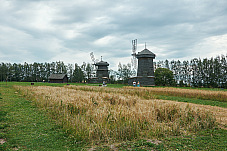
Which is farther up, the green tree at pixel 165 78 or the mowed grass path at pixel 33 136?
the green tree at pixel 165 78

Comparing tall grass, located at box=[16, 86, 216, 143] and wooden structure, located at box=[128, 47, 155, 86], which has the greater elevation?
wooden structure, located at box=[128, 47, 155, 86]

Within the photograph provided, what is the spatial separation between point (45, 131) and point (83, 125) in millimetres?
1594

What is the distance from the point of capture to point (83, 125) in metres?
5.98

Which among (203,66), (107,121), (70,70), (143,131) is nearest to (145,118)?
(143,131)

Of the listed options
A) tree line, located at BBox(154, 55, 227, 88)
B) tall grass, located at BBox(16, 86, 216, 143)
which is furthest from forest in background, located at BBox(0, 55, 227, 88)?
tall grass, located at BBox(16, 86, 216, 143)

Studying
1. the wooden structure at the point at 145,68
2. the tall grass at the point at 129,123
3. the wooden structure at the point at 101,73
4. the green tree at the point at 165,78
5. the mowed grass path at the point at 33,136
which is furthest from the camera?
the wooden structure at the point at 101,73

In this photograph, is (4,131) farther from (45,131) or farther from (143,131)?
(143,131)

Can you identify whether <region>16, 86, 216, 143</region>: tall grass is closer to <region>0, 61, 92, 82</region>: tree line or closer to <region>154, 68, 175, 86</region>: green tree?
<region>154, 68, 175, 86</region>: green tree

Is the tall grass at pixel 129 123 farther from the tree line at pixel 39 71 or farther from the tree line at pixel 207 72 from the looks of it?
the tree line at pixel 39 71

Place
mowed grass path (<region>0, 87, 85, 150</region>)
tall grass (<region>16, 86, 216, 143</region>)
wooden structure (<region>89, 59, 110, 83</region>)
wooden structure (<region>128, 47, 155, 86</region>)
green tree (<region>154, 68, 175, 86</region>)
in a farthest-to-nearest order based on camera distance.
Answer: wooden structure (<region>89, 59, 110, 83</region>) → green tree (<region>154, 68, 175, 86</region>) → wooden structure (<region>128, 47, 155, 86</region>) → tall grass (<region>16, 86, 216, 143</region>) → mowed grass path (<region>0, 87, 85, 150</region>)

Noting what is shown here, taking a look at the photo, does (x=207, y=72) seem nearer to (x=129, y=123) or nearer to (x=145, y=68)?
(x=145, y=68)

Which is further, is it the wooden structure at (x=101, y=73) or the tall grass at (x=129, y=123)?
the wooden structure at (x=101, y=73)

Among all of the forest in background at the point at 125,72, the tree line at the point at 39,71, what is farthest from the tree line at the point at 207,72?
the tree line at the point at 39,71

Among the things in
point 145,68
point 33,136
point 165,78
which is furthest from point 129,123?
point 165,78
